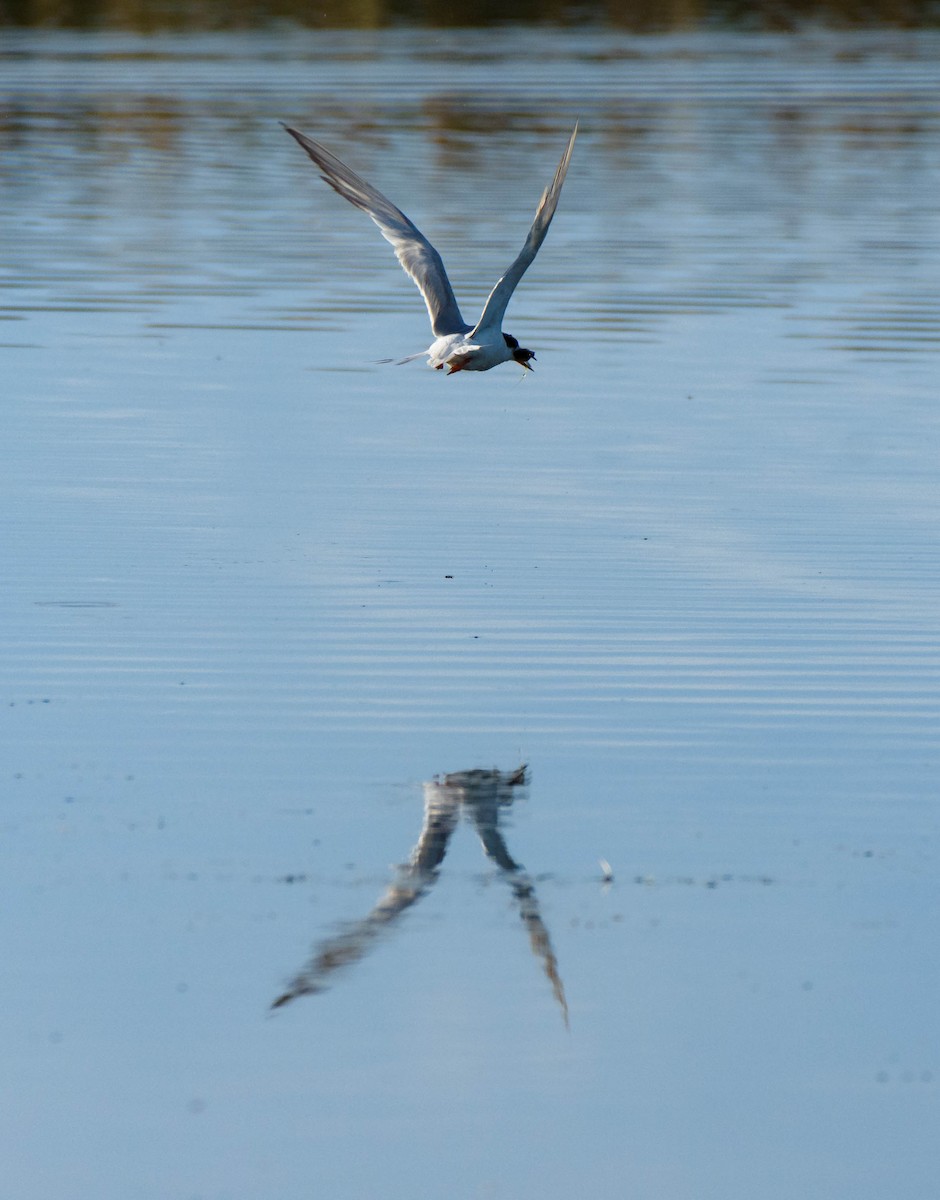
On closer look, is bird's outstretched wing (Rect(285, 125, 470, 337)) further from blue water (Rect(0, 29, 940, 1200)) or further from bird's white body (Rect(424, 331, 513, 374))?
blue water (Rect(0, 29, 940, 1200))

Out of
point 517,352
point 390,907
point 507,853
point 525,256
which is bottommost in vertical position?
point 517,352

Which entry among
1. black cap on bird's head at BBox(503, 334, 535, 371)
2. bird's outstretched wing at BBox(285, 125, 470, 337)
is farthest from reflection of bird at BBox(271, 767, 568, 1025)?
bird's outstretched wing at BBox(285, 125, 470, 337)

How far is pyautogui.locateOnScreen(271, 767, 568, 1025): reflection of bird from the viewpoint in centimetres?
736

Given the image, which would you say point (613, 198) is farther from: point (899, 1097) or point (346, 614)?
point (899, 1097)

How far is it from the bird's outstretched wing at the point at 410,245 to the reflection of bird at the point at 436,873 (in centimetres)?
421

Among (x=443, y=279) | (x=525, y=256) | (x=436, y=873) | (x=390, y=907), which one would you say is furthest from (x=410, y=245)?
(x=390, y=907)

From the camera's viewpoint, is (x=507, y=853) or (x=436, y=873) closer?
(x=436, y=873)

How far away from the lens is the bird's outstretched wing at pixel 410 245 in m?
12.9

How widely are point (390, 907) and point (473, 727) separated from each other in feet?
6.61

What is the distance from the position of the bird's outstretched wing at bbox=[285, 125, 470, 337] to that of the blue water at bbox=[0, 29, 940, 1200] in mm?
1219

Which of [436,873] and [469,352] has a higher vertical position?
[436,873]

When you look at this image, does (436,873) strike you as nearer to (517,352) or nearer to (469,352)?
(469,352)

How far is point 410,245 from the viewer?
42.9 feet

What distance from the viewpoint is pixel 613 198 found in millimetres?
31906
